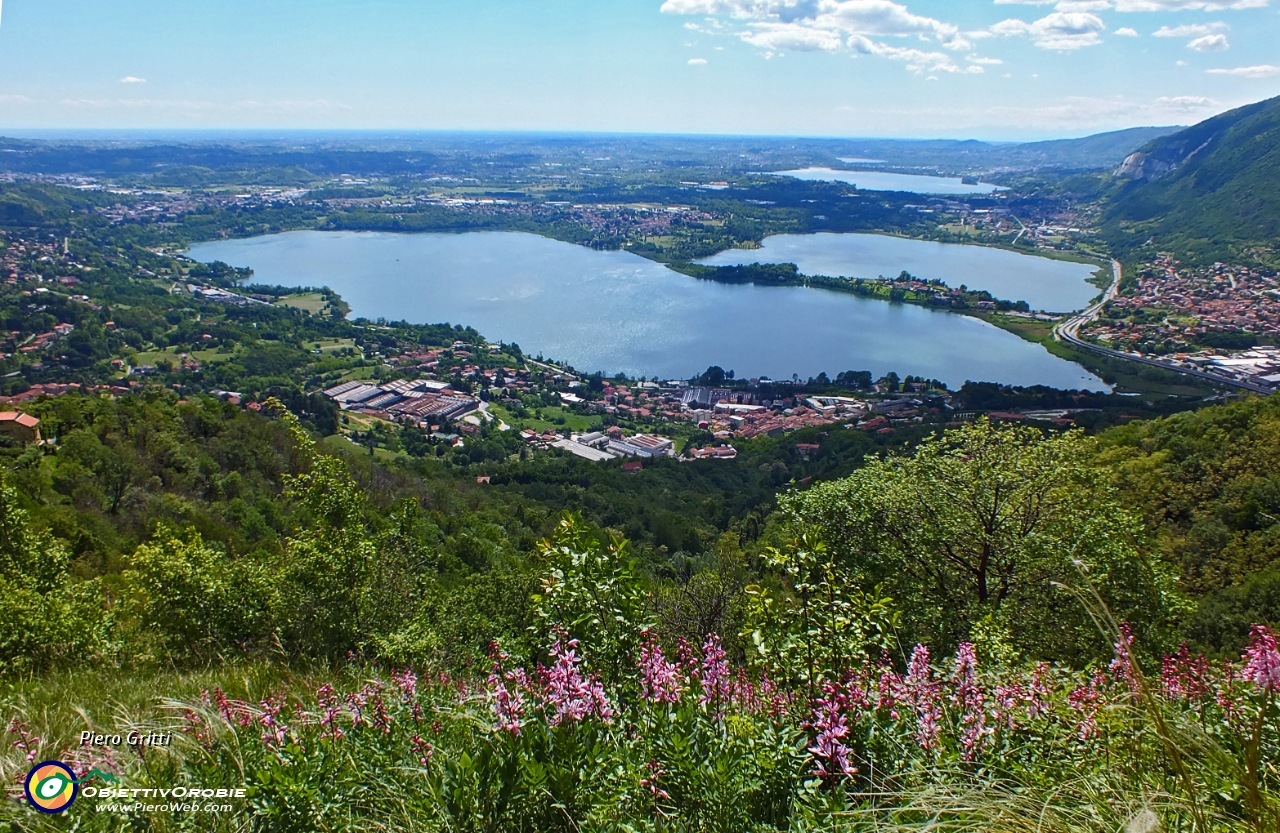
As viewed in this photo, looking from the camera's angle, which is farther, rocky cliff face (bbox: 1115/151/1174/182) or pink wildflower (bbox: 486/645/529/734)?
rocky cliff face (bbox: 1115/151/1174/182)

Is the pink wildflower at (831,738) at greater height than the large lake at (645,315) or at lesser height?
greater

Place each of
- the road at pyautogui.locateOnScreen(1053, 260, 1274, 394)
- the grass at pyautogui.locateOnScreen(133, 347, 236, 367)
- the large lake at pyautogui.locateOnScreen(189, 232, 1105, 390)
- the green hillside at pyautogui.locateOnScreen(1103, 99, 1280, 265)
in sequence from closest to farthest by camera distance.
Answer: the road at pyautogui.locateOnScreen(1053, 260, 1274, 394) → the grass at pyautogui.locateOnScreen(133, 347, 236, 367) → the large lake at pyautogui.locateOnScreen(189, 232, 1105, 390) → the green hillside at pyautogui.locateOnScreen(1103, 99, 1280, 265)

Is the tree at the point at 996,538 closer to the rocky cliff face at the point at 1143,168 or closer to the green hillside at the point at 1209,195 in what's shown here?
the green hillside at the point at 1209,195

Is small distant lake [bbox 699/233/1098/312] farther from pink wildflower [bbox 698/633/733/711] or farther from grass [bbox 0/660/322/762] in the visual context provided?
grass [bbox 0/660/322/762]

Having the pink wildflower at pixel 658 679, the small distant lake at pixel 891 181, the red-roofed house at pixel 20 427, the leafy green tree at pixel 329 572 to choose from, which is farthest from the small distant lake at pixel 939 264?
the pink wildflower at pixel 658 679

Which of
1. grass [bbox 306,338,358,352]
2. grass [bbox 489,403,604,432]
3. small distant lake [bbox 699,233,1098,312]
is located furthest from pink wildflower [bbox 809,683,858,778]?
small distant lake [bbox 699,233,1098,312]

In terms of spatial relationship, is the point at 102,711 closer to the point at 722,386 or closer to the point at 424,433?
the point at 424,433

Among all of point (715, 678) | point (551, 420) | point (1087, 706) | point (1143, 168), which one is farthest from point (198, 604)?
point (1143, 168)
